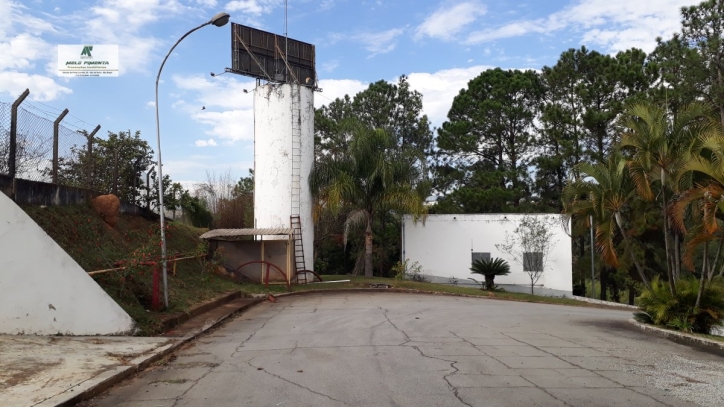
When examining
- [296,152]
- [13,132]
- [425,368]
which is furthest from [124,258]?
[296,152]

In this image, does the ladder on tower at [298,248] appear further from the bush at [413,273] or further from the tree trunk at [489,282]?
the tree trunk at [489,282]

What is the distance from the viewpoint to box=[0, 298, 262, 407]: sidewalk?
6361 mm

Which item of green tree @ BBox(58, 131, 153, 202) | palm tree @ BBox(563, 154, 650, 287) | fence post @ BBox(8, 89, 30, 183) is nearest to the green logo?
green tree @ BBox(58, 131, 153, 202)

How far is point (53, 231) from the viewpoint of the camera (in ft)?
40.0

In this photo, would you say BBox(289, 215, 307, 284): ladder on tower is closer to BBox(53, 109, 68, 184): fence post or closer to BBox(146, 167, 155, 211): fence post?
BBox(146, 167, 155, 211): fence post

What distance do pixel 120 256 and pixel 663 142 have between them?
42.6ft

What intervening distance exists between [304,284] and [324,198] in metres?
4.48

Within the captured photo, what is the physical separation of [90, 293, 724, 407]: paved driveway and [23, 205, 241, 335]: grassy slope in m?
1.45

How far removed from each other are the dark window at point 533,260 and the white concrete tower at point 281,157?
11.6m

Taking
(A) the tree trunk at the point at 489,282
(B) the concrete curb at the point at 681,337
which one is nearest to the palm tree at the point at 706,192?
(B) the concrete curb at the point at 681,337

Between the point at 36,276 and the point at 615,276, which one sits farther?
the point at 615,276

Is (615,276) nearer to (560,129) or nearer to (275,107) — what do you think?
(560,129)

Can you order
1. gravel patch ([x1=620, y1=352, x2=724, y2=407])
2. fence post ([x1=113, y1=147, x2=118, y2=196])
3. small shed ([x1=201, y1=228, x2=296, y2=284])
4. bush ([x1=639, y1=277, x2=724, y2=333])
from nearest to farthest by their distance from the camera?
gravel patch ([x1=620, y1=352, x2=724, y2=407]) → bush ([x1=639, y1=277, x2=724, y2=333]) → fence post ([x1=113, y1=147, x2=118, y2=196]) → small shed ([x1=201, y1=228, x2=296, y2=284])

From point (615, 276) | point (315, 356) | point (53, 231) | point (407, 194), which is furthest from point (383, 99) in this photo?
point (315, 356)
